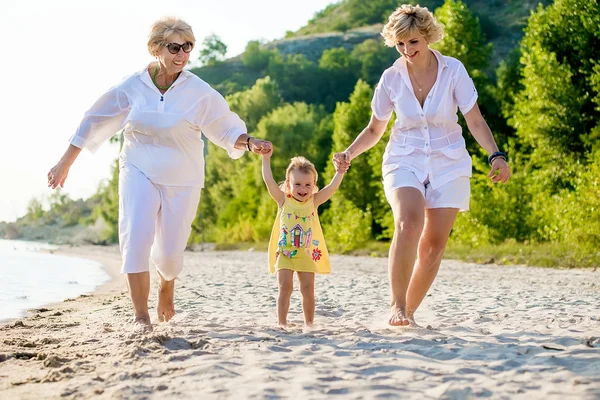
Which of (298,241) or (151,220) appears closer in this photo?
(151,220)

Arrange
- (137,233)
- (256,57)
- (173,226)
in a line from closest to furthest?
(137,233), (173,226), (256,57)

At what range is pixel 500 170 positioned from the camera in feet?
20.2

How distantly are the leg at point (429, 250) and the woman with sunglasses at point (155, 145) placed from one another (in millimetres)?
1409

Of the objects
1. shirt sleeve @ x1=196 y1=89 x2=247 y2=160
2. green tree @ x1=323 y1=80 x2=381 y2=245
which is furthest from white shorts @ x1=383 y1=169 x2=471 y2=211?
green tree @ x1=323 y1=80 x2=381 y2=245

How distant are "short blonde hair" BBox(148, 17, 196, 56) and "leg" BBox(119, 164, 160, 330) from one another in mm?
956

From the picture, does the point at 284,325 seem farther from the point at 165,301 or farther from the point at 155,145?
the point at 155,145

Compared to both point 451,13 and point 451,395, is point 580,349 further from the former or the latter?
point 451,13

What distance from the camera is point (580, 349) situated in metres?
5.19

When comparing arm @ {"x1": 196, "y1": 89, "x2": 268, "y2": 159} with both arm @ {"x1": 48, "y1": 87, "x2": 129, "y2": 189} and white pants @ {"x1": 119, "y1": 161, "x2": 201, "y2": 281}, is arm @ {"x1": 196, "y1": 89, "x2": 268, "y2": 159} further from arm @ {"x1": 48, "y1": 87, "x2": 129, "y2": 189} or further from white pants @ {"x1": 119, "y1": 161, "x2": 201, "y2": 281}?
arm @ {"x1": 48, "y1": 87, "x2": 129, "y2": 189}

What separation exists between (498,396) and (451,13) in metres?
27.1

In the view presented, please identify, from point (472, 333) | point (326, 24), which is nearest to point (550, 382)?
point (472, 333)

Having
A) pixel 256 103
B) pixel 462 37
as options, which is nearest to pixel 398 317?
pixel 462 37

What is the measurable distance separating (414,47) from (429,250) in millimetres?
1544

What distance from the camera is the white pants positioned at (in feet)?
20.1
